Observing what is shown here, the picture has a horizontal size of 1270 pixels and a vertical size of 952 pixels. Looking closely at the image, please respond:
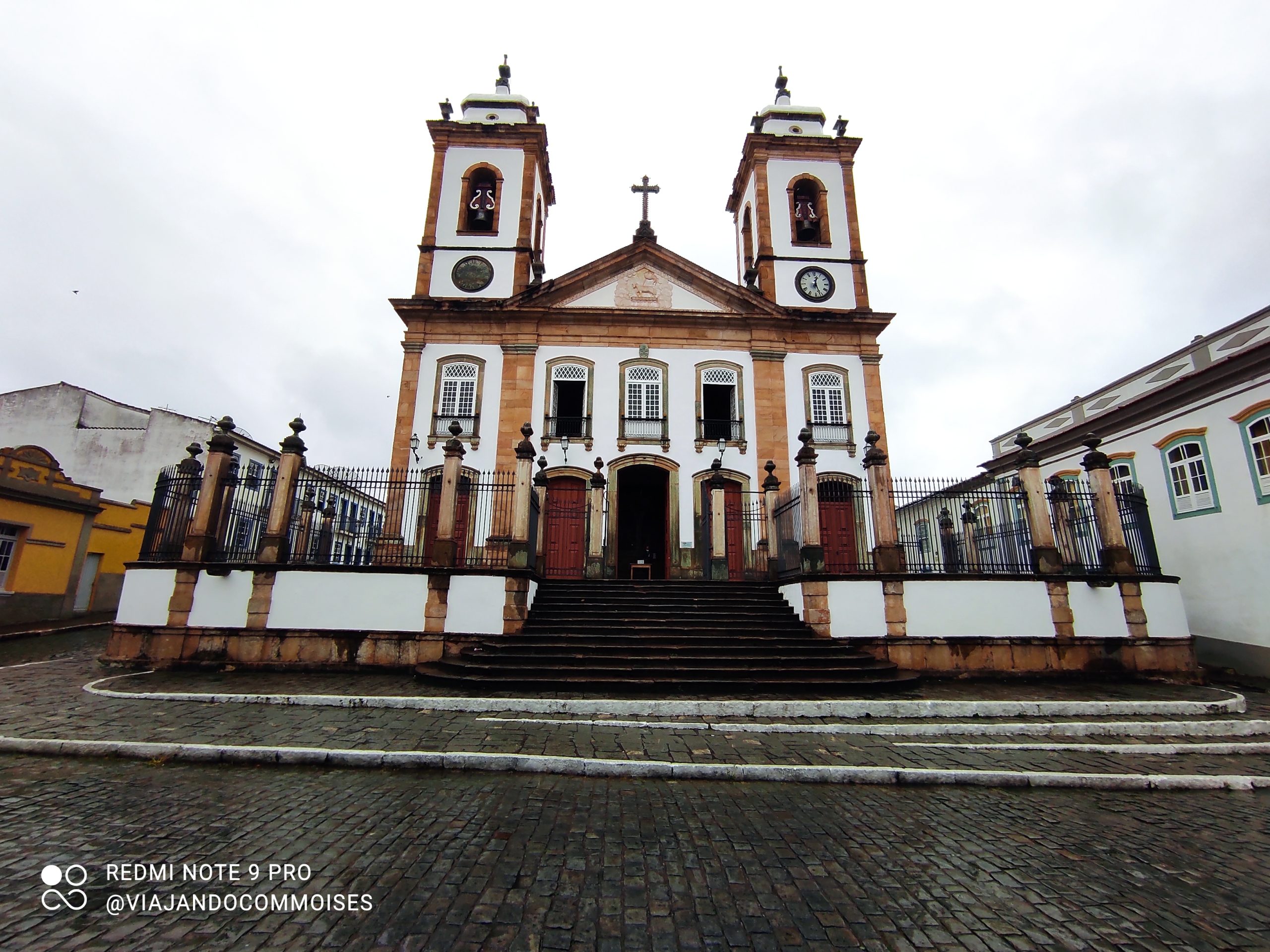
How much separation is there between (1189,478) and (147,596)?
1992 centimetres

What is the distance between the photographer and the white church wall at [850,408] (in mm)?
15680

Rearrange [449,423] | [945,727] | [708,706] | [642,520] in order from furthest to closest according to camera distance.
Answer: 1. [642,520]
2. [449,423]
3. [708,706]
4. [945,727]

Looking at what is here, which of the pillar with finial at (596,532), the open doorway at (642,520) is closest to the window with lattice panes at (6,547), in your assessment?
the pillar with finial at (596,532)

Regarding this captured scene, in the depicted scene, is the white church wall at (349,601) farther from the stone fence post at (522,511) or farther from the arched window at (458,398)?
the arched window at (458,398)

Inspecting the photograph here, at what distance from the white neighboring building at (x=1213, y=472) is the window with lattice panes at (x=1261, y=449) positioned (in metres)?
0.02

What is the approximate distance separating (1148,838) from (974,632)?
5.93m

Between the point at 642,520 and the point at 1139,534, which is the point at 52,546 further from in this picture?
the point at 1139,534

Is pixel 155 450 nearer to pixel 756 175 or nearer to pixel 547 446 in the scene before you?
pixel 547 446

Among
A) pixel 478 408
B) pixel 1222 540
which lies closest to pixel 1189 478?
pixel 1222 540

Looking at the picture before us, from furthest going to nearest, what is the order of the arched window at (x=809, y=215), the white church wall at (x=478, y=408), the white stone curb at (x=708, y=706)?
the arched window at (x=809, y=215) → the white church wall at (x=478, y=408) → the white stone curb at (x=708, y=706)

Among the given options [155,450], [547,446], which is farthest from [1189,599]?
[155,450]

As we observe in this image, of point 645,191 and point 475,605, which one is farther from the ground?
point 645,191

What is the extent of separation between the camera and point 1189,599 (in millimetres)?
12078

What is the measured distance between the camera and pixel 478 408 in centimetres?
1568
